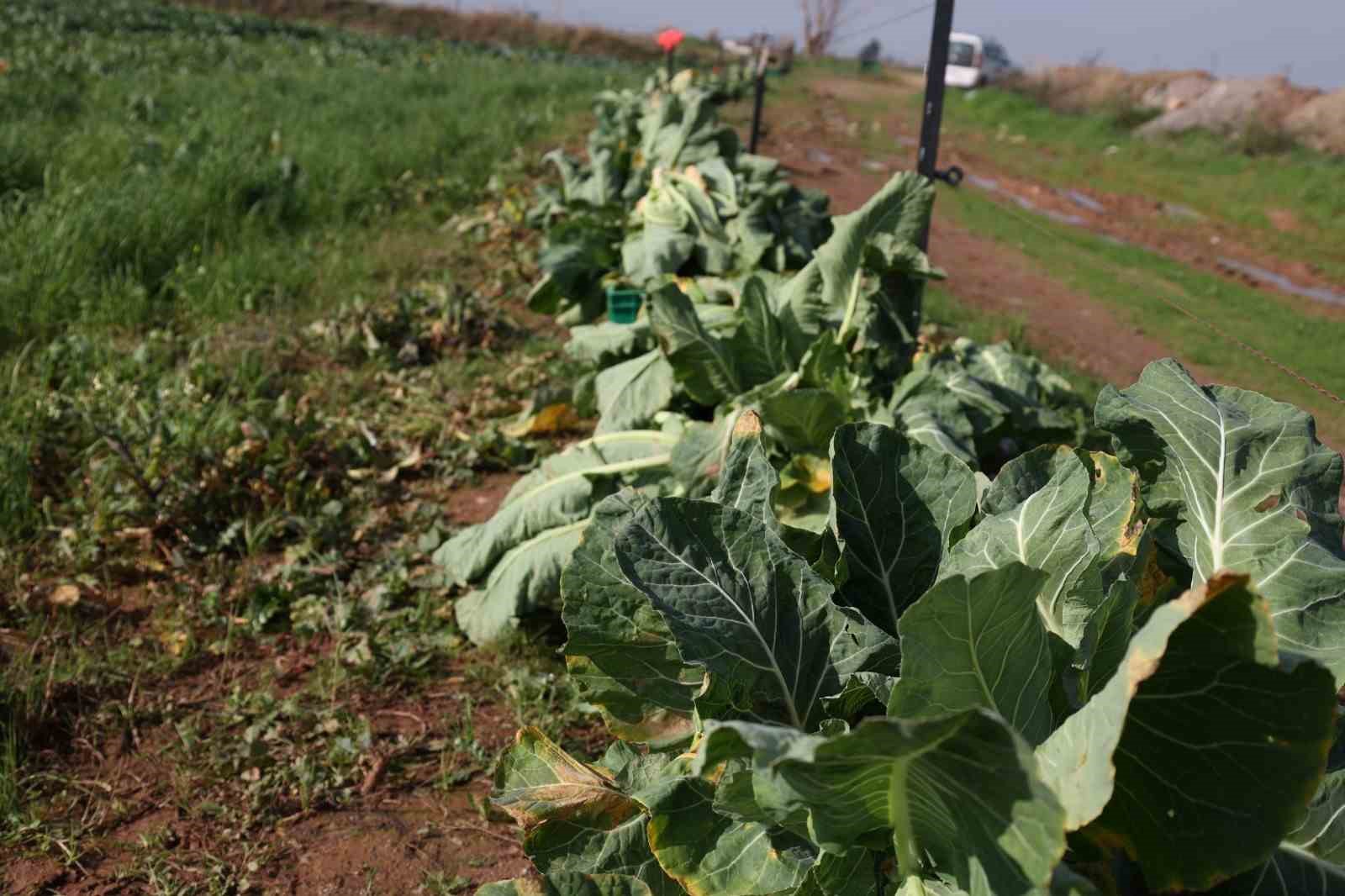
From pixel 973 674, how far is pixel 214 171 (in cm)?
603

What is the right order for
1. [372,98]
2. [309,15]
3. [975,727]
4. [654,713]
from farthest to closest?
[309,15] → [372,98] → [654,713] → [975,727]

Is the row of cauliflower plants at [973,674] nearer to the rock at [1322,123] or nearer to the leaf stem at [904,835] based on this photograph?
the leaf stem at [904,835]

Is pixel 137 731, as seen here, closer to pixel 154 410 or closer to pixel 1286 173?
pixel 154 410

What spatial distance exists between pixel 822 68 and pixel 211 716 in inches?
1305

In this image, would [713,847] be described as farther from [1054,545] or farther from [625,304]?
[625,304]

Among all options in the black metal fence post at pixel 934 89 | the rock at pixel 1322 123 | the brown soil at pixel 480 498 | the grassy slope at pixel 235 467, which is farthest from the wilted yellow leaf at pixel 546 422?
the rock at pixel 1322 123

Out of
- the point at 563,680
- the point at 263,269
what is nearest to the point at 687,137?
the point at 263,269

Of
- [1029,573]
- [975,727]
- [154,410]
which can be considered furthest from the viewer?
[154,410]

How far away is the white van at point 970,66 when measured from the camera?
28.3 metres

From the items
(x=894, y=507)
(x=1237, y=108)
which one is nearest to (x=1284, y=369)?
(x=894, y=507)

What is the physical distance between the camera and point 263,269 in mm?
5531

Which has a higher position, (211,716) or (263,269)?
(263,269)

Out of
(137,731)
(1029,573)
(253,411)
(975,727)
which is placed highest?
(1029,573)

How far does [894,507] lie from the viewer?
183cm
